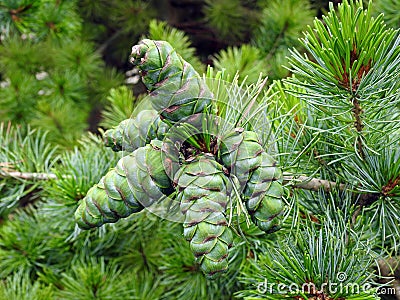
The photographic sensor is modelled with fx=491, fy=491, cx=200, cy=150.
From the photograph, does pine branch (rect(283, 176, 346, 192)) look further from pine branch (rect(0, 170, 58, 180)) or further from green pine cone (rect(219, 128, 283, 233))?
pine branch (rect(0, 170, 58, 180))

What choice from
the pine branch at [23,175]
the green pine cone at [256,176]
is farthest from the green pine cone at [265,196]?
the pine branch at [23,175]

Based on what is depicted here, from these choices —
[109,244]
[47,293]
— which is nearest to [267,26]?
[109,244]

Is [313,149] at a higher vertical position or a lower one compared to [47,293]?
higher

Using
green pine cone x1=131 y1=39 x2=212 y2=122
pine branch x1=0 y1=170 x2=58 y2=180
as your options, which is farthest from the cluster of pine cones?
pine branch x1=0 y1=170 x2=58 y2=180

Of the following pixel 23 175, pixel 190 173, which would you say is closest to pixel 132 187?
pixel 190 173

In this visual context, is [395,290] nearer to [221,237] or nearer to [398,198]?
[398,198]

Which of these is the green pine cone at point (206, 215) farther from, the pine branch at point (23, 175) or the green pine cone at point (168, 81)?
the pine branch at point (23, 175)

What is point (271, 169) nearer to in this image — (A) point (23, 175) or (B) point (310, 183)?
(B) point (310, 183)
